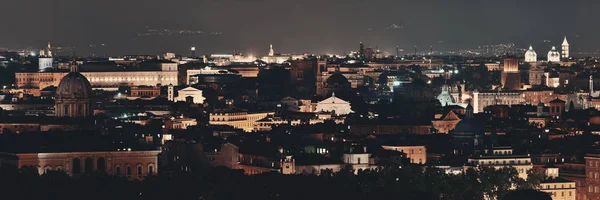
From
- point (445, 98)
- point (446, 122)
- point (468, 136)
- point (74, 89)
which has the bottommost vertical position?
point (468, 136)

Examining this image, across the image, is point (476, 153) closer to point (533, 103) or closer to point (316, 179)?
point (316, 179)

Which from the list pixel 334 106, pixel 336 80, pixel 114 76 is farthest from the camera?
pixel 114 76

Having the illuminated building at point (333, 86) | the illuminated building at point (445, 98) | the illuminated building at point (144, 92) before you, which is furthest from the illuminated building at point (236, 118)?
the illuminated building at point (144, 92)

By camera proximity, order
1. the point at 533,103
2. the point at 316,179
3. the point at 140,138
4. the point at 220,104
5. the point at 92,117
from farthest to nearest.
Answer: the point at 533,103 < the point at 220,104 < the point at 92,117 < the point at 140,138 < the point at 316,179

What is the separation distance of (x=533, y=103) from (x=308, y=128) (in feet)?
158

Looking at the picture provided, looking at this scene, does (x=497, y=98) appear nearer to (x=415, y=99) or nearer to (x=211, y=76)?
(x=415, y=99)

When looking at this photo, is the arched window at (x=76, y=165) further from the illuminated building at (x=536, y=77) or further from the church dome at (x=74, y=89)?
the illuminated building at (x=536, y=77)

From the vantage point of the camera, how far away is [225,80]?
156 m

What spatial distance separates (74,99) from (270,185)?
24945 millimetres

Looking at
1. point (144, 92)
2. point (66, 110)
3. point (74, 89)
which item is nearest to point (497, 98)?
point (144, 92)

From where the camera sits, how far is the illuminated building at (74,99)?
330 ft

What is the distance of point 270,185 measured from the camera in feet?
253

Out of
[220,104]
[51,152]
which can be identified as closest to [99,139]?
[51,152]

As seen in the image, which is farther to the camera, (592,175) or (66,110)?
(66,110)
